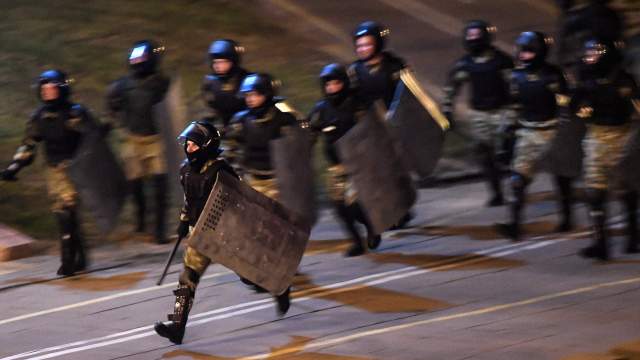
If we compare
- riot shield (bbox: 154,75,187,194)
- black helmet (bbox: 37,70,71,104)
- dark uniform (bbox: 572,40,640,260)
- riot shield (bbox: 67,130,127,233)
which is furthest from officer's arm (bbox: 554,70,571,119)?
black helmet (bbox: 37,70,71,104)

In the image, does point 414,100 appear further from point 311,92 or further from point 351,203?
point 311,92

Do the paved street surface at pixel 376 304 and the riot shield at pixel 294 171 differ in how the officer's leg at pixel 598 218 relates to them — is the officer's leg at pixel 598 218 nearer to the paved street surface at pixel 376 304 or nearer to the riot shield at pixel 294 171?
the paved street surface at pixel 376 304

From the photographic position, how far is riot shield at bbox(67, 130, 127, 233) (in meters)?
11.5

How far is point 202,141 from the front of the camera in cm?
922

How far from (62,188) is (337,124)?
2514mm

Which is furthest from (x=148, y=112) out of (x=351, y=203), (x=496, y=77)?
(x=496, y=77)

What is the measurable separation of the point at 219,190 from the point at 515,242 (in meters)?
Result: 3.57

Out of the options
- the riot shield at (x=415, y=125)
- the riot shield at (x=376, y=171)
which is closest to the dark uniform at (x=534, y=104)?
the riot shield at (x=415, y=125)

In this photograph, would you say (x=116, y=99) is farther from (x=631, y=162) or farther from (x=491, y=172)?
(x=631, y=162)

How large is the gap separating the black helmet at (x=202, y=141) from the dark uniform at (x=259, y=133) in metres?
1.01

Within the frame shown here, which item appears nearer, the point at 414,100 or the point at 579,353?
the point at 579,353

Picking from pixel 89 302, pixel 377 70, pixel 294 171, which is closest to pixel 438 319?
pixel 294 171

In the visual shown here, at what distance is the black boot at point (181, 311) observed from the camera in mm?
9211

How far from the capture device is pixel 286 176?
1027cm
